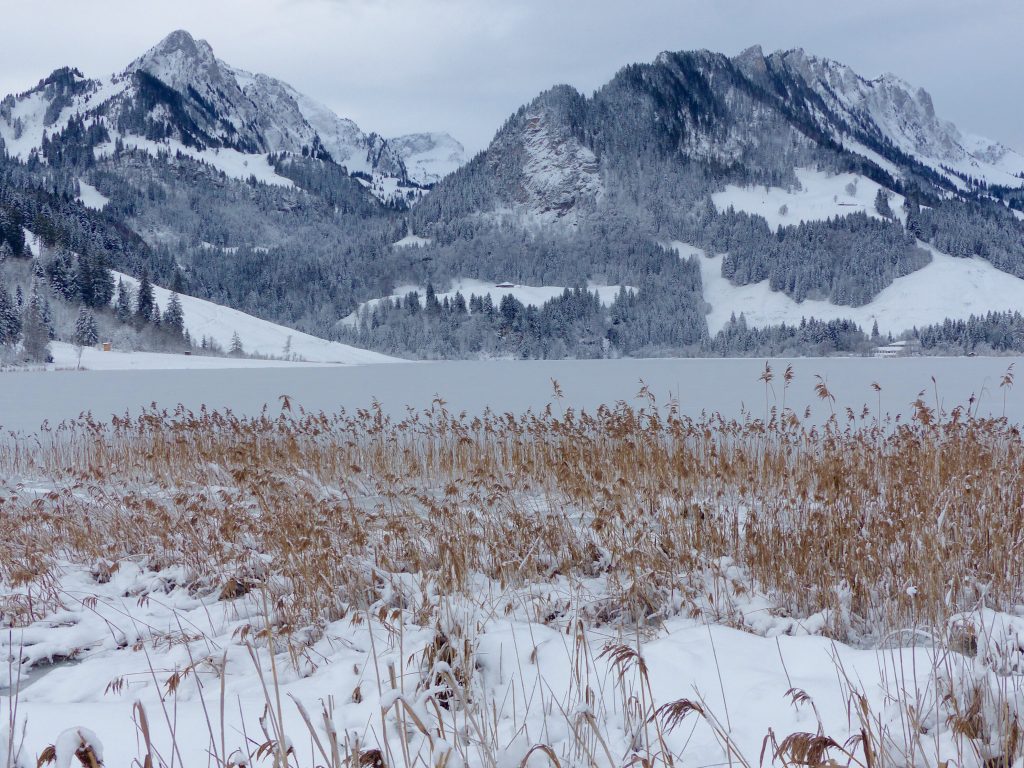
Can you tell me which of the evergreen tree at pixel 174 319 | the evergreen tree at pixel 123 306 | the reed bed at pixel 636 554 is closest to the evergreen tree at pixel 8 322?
the evergreen tree at pixel 123 306

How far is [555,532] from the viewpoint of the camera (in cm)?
623

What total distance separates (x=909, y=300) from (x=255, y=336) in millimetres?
132743

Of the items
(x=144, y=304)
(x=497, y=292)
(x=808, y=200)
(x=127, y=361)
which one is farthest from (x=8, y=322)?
(x=808, y=200)

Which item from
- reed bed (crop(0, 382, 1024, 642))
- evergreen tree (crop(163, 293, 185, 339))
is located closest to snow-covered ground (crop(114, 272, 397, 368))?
evergreen tree (crop(163, 293, 185, 339))

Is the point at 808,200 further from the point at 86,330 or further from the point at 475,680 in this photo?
the point at 475,680

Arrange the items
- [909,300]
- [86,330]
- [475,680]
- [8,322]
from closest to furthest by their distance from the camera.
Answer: [475,680] < [8,322] < [86,330] < [909,300]

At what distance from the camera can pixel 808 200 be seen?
623 ft

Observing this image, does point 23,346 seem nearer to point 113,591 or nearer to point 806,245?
point 113,591

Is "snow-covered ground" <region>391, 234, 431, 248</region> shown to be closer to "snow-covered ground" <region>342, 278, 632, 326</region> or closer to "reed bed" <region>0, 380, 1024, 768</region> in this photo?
"snow-covered ground" <region>342, 278, 632, 326</region>

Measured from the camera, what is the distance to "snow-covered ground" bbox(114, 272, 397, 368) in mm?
87812

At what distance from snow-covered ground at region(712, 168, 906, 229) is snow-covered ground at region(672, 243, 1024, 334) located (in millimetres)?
24108

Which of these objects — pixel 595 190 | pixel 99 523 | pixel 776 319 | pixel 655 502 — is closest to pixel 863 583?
pixel 655 502

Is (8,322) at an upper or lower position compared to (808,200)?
lower

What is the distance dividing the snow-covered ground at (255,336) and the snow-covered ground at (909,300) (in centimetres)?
8925
